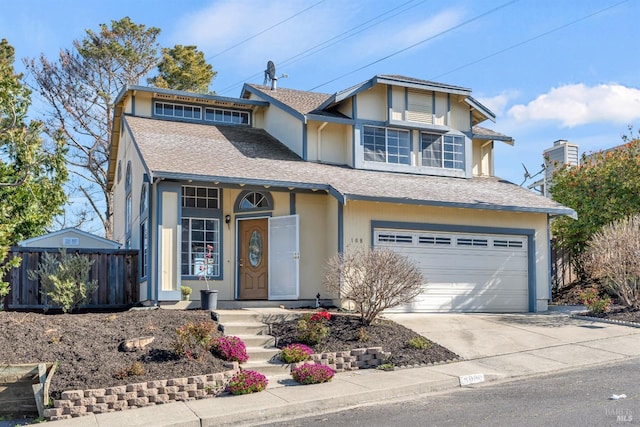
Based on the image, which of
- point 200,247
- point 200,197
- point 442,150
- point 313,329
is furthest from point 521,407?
point 442,150

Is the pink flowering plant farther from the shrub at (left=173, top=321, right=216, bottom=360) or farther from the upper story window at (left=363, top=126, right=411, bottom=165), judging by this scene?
the upper story window at (left=363, top=126, right=411, bottom=165)

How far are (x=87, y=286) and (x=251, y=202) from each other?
4389 millimetres

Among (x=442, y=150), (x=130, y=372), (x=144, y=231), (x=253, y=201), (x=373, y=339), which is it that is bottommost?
(x=130, y=372)

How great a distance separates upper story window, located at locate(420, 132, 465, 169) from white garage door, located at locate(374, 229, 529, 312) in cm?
294

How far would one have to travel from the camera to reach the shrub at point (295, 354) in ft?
37.6

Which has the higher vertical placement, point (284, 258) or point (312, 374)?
point (284, 258)

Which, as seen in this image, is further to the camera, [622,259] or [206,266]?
[206,266]

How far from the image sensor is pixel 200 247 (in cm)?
1625

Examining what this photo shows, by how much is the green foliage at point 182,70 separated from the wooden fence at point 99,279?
18.4 m

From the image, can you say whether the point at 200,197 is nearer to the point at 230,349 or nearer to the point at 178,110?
the point at 178,110

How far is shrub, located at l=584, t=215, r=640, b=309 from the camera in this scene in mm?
15617

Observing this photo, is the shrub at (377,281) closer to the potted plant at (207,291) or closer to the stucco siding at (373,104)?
the potted plant at (207,291)

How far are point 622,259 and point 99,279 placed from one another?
12.4 metres

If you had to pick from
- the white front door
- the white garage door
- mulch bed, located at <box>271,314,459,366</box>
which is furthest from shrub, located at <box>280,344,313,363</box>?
the white garage door
